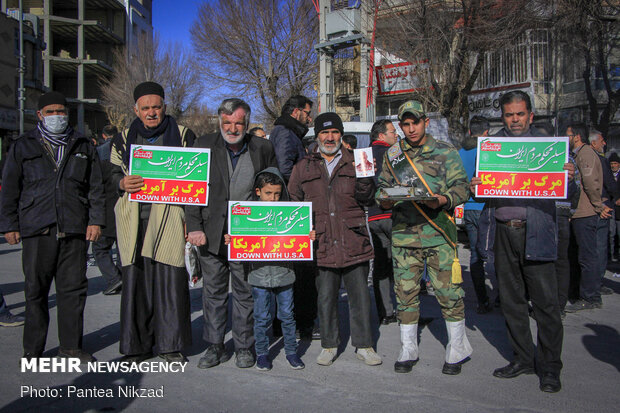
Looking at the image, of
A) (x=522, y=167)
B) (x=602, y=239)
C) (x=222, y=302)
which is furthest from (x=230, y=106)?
(x=602, y=239)

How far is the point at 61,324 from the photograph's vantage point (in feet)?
15.0

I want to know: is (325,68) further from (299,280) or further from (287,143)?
(299,280)

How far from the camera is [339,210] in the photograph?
4.55 metres

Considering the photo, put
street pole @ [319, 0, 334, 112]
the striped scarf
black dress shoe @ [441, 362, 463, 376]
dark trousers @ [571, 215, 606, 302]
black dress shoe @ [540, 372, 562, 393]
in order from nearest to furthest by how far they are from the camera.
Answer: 1. black dress shoe @ [540, 372, 562, 393]
2. black dress shoe @ [441, 362, 463, 376]
3. the striped scarf
4. dark trousers @ [571, 215, 606, 302]
5. street pole @ [319, 0, 334, 112]

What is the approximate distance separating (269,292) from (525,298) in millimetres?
2127

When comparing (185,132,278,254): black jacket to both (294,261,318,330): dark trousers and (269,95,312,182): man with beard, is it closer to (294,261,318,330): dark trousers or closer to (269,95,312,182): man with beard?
(269,95,312,182): man with beard

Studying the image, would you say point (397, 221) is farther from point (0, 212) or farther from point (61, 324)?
point (0, 212)

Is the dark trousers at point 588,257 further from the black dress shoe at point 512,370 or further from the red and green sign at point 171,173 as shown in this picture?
the red and green sign at point 171,173

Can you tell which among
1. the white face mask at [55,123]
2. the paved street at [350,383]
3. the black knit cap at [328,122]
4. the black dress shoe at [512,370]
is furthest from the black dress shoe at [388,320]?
the white face mask at [55,123]

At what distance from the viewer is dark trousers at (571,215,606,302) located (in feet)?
21.7

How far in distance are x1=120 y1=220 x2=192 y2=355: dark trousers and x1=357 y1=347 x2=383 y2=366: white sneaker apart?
60.6 inches

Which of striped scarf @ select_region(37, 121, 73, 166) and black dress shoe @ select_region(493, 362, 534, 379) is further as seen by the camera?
striped scarf @ select_region(37, 121, 73, 166)

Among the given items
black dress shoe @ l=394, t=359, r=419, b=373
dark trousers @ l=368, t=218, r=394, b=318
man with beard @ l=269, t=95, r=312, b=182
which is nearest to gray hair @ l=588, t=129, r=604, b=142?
dark trousers @ l=368, t=218, r=394, b=318

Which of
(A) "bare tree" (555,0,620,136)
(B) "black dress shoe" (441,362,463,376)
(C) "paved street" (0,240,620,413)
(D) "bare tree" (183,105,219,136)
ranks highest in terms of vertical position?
(D) "bare tree" (183,105,219,136)
